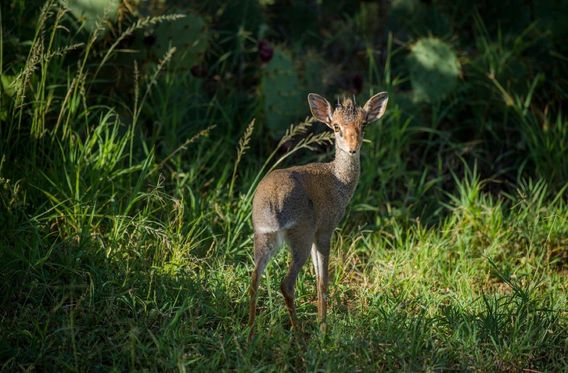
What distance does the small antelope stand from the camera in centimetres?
401

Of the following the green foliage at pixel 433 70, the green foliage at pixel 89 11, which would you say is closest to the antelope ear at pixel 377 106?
the green foliage at pixel 433 70

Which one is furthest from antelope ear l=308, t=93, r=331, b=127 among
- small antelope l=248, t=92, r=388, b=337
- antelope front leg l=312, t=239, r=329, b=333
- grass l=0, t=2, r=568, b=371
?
antelope front leg l=312, t=239, r=329, b=333

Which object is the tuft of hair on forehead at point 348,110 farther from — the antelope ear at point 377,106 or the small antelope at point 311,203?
the antelope ear at point 377,106

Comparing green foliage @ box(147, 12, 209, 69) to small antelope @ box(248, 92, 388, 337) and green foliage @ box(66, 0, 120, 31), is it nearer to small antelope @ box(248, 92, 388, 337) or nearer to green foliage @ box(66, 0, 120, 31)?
green foliage @ box(66, 0, 120, 31)

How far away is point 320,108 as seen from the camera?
4.65m

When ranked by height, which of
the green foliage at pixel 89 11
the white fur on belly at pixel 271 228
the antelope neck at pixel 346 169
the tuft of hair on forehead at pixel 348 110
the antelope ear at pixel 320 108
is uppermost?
the green foliage at pixel 89 11

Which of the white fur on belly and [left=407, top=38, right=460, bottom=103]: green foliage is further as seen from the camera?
[left=407, top=38, right=460, bottom=103]: green foliage

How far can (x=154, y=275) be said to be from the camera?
450 centimetres

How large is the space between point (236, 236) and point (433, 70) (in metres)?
2.17

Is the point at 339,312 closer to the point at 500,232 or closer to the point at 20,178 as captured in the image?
the point at 500,232

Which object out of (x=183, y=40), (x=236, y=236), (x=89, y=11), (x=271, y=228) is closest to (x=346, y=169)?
(x=271, y=228)

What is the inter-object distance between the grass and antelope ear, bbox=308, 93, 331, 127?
0.14m

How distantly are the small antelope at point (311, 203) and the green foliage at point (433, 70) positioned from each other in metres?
1.67

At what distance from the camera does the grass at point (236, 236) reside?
4.00 meters
